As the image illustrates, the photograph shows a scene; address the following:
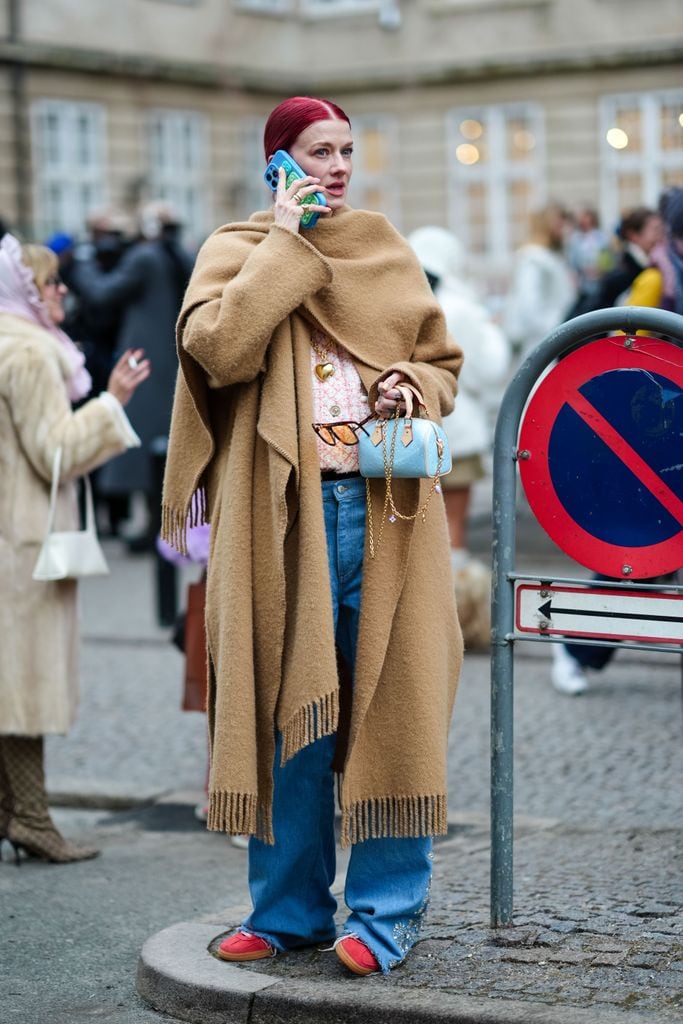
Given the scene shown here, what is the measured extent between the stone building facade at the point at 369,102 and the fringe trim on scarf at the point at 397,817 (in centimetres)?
2225

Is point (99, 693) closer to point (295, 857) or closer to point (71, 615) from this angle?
point (71, 615)

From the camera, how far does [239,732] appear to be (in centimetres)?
395

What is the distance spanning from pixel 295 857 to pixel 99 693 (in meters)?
4.24

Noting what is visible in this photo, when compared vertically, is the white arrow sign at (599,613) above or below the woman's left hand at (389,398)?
below

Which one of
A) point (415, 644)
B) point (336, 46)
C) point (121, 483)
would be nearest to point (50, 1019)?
point (415, 644)

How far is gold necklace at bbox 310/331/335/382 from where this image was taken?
4098mm

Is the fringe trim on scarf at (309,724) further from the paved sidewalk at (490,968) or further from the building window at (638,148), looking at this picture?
the building window at (638,148)

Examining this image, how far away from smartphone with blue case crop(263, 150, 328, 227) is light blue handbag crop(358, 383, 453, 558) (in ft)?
1.42

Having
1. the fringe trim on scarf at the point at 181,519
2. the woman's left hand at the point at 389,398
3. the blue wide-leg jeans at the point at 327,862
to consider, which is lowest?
the blue wide-leg jeans at the point at 327,862

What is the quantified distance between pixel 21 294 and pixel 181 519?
1.63 metres

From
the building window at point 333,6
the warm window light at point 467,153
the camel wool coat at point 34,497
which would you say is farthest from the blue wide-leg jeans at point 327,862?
the building window at point 333,6

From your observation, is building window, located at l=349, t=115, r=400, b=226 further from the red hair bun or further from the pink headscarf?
the red hair bun

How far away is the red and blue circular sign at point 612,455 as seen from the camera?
4098mm

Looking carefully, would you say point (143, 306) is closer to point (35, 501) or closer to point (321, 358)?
point (35, 501)
